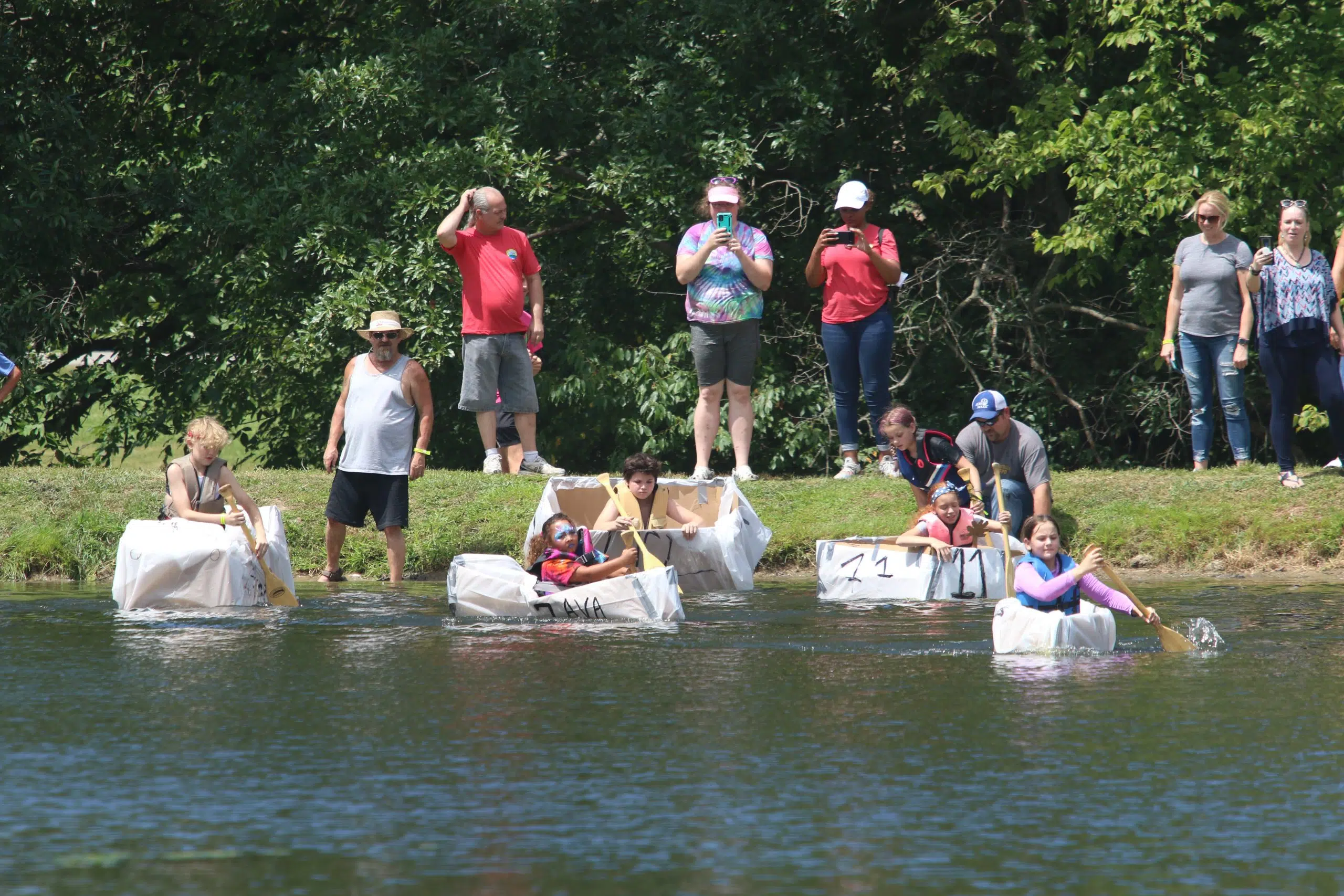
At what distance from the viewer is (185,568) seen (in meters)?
11.8

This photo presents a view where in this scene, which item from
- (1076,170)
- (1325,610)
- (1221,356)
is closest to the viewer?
(1325,610)

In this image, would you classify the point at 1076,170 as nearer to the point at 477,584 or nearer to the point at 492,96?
the point at 492,96

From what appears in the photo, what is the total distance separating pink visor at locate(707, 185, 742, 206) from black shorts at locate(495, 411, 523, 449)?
2.61m

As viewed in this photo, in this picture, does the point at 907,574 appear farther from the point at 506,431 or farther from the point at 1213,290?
the point at 506,431

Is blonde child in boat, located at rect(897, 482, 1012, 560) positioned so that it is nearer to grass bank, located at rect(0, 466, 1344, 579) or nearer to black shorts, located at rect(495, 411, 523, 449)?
grass bank, located at rect(0, 466, 1344, 579)

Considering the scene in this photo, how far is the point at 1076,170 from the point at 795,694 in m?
10.0

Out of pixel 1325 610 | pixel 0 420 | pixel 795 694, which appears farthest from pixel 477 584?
pixel 0 420

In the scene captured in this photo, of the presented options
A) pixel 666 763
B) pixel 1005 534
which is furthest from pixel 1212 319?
pixel 666 763

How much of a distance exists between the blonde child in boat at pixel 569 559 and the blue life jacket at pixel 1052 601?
111 inches

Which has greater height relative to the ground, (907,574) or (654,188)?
(654,188)

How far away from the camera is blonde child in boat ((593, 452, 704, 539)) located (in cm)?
1320

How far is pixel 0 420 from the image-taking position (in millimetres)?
20906

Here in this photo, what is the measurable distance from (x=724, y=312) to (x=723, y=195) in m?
0.94

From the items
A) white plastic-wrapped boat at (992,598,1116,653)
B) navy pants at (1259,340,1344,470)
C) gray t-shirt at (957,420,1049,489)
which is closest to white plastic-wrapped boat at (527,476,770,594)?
gray t-shirt at (957,420,1049,489)
